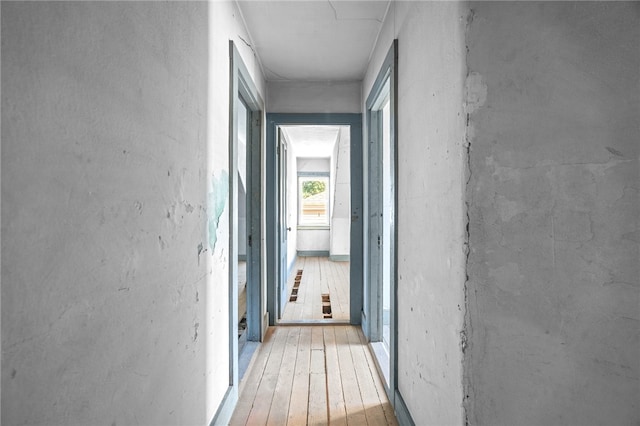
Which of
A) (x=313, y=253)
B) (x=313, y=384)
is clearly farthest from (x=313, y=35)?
(x=313, y=253)

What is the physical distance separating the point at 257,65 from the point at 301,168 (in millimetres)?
6028

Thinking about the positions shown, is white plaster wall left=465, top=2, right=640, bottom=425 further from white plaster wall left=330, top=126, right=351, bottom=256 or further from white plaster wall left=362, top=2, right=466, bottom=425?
white plaster wall left=330, top=126, right=351, bottom=256

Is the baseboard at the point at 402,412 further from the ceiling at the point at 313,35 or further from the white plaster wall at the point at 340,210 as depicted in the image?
the white plaster wall at the point at 340,210

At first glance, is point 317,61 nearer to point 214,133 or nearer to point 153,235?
point 214,133

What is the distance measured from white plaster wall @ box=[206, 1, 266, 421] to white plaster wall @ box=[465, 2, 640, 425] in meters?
1.14

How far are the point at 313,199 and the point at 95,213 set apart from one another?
27.4 ft

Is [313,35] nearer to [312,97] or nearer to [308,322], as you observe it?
[312,97]

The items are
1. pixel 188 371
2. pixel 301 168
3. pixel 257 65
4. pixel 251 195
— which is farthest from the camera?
pixel 301 168

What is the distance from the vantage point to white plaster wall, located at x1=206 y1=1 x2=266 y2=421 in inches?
63.8

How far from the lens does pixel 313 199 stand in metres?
9.12

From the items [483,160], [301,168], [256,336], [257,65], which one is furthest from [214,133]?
[301,168]

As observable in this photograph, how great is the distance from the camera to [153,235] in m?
1.06

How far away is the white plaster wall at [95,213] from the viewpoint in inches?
23.5

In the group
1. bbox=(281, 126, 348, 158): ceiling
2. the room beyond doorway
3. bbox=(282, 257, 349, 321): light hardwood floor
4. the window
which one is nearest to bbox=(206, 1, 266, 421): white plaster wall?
the room beyond doorway
